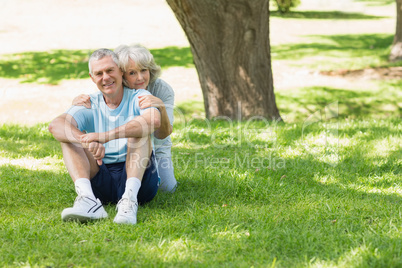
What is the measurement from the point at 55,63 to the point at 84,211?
11936 millimetres

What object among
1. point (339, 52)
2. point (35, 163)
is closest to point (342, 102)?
point (339, 52)

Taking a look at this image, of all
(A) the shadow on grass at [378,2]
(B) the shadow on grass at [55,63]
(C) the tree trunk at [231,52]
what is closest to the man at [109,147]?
(C) the tree trunk at [231,52]

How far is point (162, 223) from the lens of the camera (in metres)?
3.53

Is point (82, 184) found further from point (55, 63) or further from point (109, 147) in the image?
point (55, 63)

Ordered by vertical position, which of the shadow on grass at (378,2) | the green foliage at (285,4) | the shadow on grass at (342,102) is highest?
the green foliage at (285,4)

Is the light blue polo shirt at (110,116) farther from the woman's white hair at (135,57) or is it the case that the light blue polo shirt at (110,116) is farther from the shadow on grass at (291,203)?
the shadow on grass at (291,203)

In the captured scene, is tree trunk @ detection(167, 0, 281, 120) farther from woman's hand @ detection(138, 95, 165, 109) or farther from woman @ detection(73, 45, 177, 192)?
woman's hand @ detection(138, 95, 165, 109)

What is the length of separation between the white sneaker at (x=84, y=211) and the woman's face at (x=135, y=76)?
106 cm

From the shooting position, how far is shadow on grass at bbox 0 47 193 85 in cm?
1306

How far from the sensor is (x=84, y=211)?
353cm

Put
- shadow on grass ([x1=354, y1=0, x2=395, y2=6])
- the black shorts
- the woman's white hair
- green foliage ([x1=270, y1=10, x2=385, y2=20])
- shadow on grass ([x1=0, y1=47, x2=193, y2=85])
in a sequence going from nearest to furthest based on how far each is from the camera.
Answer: the black shorts, the woman's white hair, shadow on grass ([x1=0, y1=47, x2=193, y2=85]), green foliage ([x1=270, y1=10, x2=385, y2=20]), shadow on grass ([x1=354, y1=0, x2=395, y2=6])

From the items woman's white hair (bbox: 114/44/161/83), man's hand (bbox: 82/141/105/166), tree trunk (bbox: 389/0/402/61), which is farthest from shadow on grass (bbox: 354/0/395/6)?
man's hand (bbox: 82/141/105/166)

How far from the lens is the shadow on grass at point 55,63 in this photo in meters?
13.1

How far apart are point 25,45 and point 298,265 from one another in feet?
54.3
